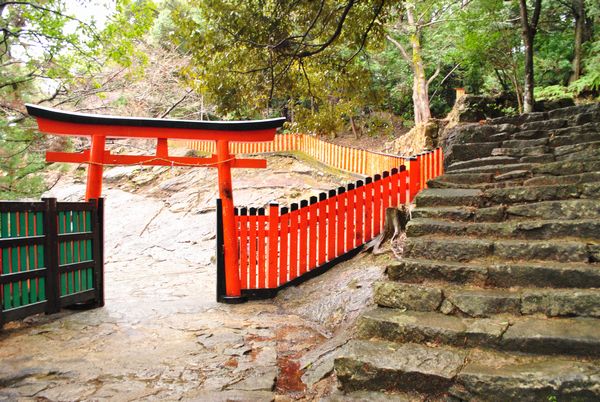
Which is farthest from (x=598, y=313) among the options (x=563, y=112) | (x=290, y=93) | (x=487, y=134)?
(x=290, y=93)

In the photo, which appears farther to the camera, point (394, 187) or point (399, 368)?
point (394, 187)

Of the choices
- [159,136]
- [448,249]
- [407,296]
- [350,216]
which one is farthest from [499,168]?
[159,136]

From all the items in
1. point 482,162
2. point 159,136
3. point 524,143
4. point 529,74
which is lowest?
point 482,162

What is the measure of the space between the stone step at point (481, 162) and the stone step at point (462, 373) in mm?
3186

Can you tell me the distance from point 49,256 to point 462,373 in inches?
192

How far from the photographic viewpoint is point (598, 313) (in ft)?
9.78

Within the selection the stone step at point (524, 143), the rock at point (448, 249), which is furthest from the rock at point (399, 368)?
the stone step at point (524, 143)

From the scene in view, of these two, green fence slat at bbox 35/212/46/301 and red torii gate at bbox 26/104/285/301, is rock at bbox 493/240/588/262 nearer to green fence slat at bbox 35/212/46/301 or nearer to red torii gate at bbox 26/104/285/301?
red torii gate at bbox 26/104/285/301

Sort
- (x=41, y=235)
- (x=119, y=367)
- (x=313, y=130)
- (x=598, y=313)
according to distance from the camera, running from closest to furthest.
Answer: (x=598, y=313) → (x=119, y=367) → (x=41, y=235) → (x=313, y=130)

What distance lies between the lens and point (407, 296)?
3.57 m

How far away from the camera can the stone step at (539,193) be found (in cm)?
416

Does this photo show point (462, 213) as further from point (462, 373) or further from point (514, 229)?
point (462, 373)

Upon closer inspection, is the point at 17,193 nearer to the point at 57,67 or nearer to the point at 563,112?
the point at 57,67

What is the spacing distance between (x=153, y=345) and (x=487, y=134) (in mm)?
5340
